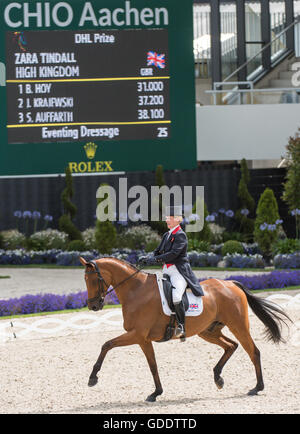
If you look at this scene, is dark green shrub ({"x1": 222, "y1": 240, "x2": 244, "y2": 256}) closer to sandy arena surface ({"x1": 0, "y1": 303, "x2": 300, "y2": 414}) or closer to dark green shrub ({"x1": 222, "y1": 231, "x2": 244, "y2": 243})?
dark green shrub ({"x1": 222, "y1": 231, "x2": 244, "y2": 243})

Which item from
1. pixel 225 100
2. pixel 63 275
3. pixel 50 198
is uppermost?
pixel 225 100

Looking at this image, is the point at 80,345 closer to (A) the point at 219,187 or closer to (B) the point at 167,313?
(B) the point at 167,313

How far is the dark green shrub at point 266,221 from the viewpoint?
Answer: 22.9 metres

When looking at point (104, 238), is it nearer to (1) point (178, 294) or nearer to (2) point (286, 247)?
(2) point (286, 247)

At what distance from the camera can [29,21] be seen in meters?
25.4

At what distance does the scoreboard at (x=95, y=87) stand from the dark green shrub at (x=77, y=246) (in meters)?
2.58

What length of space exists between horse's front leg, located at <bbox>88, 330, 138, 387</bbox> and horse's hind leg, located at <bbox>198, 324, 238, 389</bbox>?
3.89 ft

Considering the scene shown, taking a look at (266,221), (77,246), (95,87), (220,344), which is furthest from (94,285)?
(95,87)

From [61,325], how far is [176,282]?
4.89m

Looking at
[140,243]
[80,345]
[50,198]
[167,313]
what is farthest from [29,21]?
[167,313]

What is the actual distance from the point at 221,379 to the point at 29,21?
60.5 feet

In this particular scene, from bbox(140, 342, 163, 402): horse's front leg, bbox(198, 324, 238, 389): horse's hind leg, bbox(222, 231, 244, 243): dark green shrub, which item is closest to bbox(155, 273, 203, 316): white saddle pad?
bbox(140, 342, 163, 402): horse's front leg

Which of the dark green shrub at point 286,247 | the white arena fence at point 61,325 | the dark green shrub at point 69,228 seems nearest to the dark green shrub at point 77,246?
the dark green shrub at point 69,228

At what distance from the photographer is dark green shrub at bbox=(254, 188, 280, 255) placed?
22.9 metres
